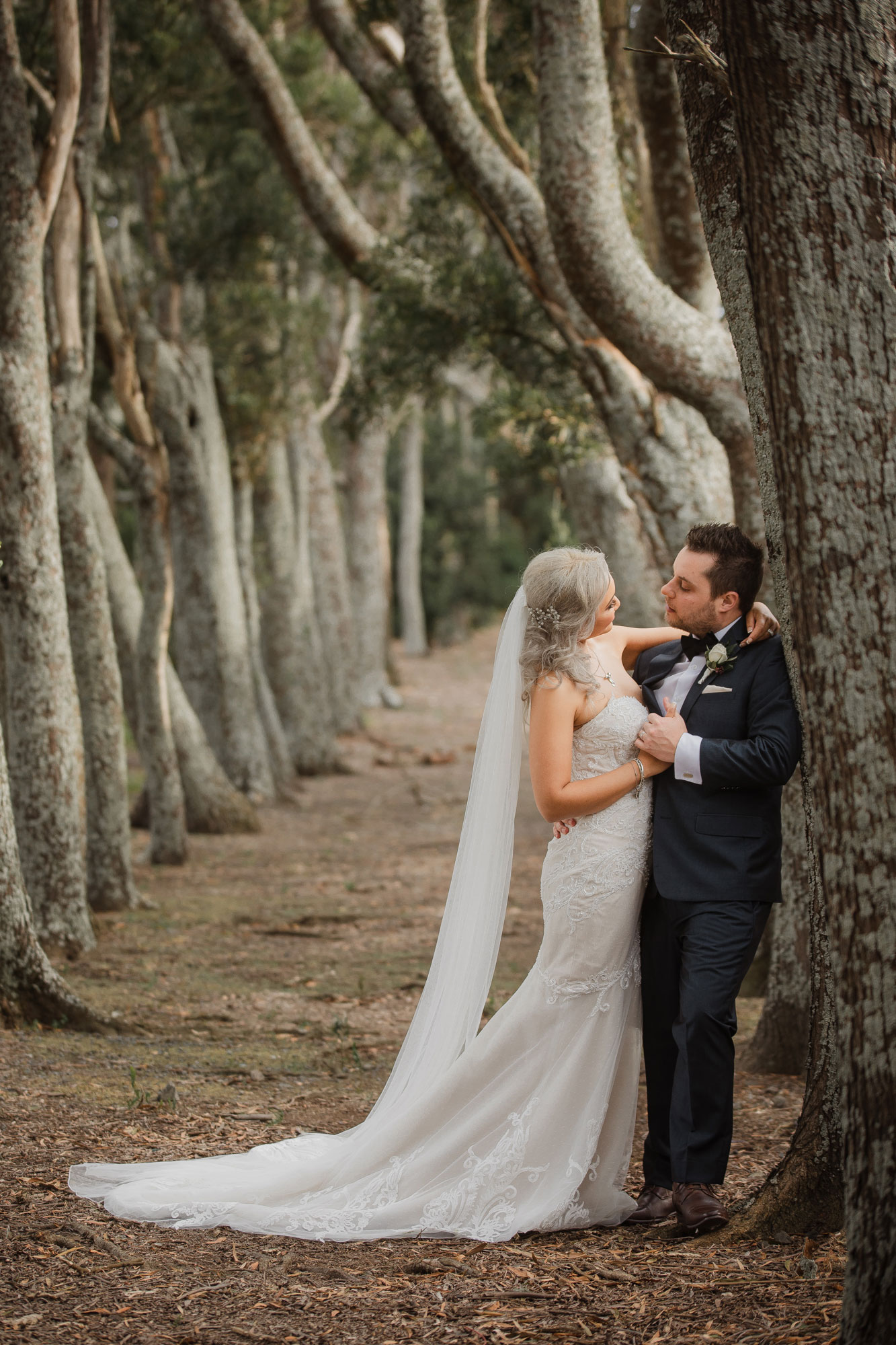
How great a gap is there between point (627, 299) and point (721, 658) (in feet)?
9.66

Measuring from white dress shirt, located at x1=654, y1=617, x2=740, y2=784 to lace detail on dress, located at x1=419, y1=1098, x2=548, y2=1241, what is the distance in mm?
1242

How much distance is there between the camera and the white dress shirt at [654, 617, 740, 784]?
12.8 ft

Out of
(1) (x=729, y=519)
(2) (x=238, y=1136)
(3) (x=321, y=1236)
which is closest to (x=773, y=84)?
(3) (x=321, y=1236)

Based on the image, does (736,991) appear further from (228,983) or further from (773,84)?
(228,983)

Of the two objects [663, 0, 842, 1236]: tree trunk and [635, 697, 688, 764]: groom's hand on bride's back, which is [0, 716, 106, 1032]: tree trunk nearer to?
[635, 697, 688, 764]: groom's hand on bride's back

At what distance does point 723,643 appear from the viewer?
4.11m

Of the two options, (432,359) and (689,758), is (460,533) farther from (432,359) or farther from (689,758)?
(689,758)

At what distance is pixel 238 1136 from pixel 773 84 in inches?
159

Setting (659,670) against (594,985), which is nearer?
(594,985)

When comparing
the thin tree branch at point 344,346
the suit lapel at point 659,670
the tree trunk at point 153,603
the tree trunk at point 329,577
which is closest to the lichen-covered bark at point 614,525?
the tree trunk at point 153,603

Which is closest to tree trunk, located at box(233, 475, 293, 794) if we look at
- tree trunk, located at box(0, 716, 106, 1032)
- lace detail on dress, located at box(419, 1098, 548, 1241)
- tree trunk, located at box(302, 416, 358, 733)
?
tree trunk, located at box(302, 416, 358, 733)

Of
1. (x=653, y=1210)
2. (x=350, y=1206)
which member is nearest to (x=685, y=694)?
(x=653, y=1210)

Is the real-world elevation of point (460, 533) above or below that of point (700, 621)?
above

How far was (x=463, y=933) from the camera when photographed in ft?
14.7
